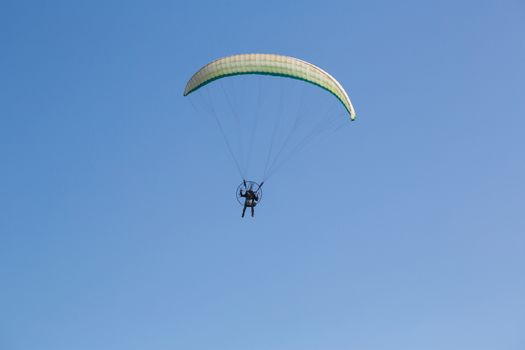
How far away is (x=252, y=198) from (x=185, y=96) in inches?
246

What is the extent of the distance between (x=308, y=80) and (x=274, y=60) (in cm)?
194

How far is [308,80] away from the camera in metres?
31.4

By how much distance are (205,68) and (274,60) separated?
138 inches

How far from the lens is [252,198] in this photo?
33.1 meters

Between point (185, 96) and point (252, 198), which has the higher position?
point (185, 96)

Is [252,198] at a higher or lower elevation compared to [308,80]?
lower

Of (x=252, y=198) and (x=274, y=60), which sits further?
(x=252, y=198)

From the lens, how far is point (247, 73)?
3138 centimetres

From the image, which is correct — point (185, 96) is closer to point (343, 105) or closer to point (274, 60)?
point (274, 60)

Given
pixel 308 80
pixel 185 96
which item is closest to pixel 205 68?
pixel 185 96

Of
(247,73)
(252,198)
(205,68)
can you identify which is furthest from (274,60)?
(252,198)

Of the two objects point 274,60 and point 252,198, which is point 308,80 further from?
point 252,198

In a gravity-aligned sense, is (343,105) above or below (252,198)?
above

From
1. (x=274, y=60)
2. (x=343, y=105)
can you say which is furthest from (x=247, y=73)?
(x=343, y=105)
